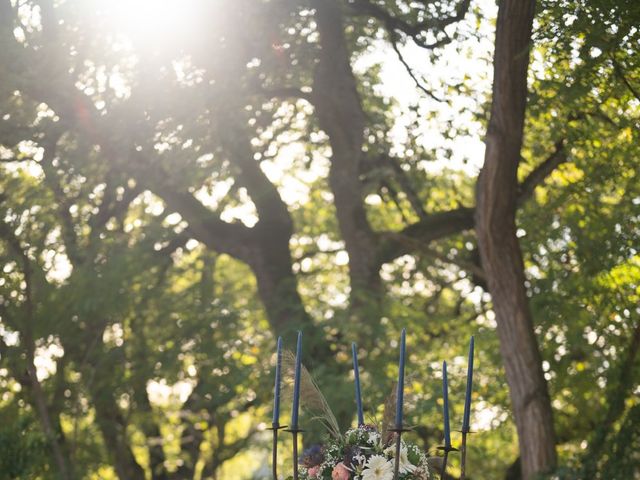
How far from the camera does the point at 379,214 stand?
1930 centimetres

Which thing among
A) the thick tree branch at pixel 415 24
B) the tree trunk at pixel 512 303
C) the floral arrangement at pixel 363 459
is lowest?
the floral arrangement at pixel 363 459

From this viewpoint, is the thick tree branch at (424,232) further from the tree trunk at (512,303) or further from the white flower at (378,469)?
the white flower at (378,469)

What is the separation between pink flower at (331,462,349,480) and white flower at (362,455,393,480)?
0.32ft

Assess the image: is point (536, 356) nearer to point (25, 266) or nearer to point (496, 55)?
point (496, 55)

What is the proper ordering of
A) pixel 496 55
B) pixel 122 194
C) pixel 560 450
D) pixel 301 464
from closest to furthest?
1. pixel 301 464
2. pixel 496 55
3. pixel 122 194
4. pixel 560 450

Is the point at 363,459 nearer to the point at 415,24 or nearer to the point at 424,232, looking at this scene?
the point at 415,24

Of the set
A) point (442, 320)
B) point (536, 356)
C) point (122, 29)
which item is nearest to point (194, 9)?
point (122, 29)

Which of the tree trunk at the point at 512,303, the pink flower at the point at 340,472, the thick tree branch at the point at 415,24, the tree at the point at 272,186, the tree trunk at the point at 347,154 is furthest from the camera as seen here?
the tree trunk at the point at 347,154

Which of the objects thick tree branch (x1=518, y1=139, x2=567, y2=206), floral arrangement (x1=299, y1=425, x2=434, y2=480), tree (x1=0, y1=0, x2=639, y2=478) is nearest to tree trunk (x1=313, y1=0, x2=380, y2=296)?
tree (x1=0, y1=0, x2=639, y2=478)

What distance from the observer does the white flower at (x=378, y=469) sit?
4750mm

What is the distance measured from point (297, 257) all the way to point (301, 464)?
48.0 ft

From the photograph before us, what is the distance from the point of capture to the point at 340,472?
4.87 m

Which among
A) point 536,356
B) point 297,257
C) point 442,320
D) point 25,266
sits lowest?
point 536,356

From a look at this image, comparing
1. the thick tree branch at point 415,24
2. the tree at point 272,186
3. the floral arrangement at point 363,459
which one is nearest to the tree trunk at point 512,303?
the tree at point 272,186
